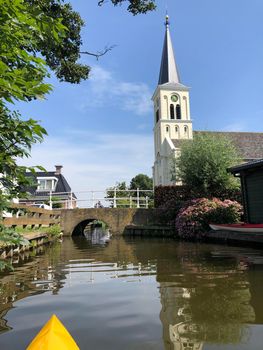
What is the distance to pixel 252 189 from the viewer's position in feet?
47.1

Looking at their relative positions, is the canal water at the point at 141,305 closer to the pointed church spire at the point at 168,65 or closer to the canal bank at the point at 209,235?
the canal bank at the point at 209,235

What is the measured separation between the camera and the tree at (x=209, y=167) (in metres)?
19.3

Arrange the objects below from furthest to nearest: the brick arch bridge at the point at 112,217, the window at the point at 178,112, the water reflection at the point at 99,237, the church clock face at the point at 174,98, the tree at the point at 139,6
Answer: the church clock face at the point at 174,98, the window at the point at 178,112, the brick arch bridge at the point at 112,217, the water reflection at the point at 99,237, the tree at the point at 139,6

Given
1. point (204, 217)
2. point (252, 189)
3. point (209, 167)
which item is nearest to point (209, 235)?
point (204, 217)

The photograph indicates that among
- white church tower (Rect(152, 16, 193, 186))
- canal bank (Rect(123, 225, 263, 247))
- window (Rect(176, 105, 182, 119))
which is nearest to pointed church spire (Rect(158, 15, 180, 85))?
white church tower (Rect(152, 16, 193, 186))

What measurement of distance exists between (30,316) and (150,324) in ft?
4.52

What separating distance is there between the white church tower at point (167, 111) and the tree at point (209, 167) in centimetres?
1937

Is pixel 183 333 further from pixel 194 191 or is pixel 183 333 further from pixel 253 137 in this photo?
pixel 253 137

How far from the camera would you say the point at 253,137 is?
122 feet

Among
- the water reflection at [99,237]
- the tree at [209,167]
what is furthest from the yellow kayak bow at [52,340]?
the tree at [209,167]

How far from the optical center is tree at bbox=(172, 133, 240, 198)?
760 inches

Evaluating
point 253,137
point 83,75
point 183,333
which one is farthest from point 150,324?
point 253,137

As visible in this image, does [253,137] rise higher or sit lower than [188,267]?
higher

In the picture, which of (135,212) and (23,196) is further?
(135,212)
